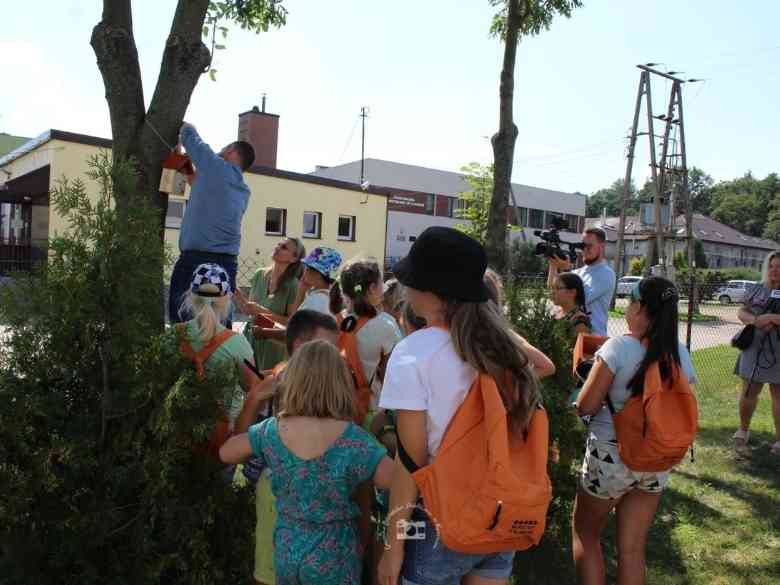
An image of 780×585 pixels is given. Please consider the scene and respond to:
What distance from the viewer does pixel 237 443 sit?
96.0 inches

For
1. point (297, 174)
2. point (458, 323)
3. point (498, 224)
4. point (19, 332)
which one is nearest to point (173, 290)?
point (19, 332)

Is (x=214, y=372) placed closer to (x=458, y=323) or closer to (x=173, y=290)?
(x=458, y=323)

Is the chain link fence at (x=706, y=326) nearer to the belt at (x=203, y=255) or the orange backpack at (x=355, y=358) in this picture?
the orange backpack at (x=355, y=358)

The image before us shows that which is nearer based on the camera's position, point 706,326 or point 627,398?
point 627,398

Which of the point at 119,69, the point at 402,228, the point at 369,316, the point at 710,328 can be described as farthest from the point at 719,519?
the point at 402,228

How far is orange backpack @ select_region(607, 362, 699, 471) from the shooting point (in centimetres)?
297

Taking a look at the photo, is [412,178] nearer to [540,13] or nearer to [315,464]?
[540,13]

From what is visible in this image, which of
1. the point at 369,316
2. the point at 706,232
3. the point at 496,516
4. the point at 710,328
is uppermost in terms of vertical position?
the point at 706,232

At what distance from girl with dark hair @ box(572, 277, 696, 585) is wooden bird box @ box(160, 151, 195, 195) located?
7.01ft

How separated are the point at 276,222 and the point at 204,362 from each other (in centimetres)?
2303

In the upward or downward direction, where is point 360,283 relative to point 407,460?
upward

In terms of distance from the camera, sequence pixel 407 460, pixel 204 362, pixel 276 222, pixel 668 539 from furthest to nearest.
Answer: pixel 276 222 < pixel 668 539 < pixel 204 362 < pixel 407 460

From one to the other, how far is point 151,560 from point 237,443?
1.52 ft

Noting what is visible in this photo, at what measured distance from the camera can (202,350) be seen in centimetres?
274
